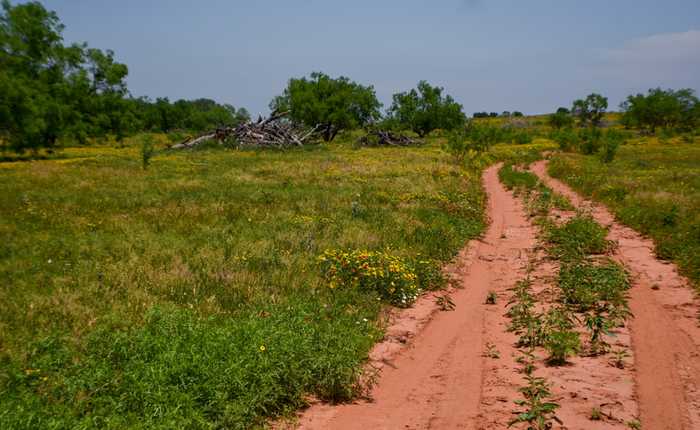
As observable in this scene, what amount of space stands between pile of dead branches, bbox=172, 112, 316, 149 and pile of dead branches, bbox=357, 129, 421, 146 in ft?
25.4

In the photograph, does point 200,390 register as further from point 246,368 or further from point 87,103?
point 87,103

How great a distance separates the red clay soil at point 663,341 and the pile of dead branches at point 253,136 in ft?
113

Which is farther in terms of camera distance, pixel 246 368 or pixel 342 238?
pixel 342 238

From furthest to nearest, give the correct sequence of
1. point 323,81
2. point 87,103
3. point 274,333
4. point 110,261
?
point 323,81 → point 87,103 → point 110,261 → point 274,333

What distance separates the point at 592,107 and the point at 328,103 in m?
54.1

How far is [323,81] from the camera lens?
2197 inches

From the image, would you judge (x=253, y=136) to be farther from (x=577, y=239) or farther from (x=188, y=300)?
(x=188, y=300)

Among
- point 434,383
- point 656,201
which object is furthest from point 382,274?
point 656,201

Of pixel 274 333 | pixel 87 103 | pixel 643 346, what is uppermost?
pixel 87 103

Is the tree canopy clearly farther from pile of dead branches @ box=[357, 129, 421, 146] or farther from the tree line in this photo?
pile of dead branches @ box=[357, 129, 421, 146]

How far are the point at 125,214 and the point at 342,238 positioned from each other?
686 centimetres

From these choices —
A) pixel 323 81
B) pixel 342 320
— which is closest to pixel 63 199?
pixel 342 320

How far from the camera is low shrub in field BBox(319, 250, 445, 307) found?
8359 mm

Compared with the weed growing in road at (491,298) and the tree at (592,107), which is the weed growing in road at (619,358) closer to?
the weed growing in road at (491,298)
